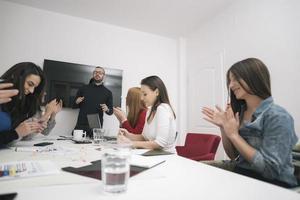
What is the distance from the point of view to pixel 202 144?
6.36ft

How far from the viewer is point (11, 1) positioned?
117 inches

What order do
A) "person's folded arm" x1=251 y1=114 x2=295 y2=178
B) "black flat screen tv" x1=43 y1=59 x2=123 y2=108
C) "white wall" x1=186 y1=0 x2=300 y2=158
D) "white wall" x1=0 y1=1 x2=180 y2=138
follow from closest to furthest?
1. "person's folded arm" x1=251 y1=114 x2=295 y2=178
2. "white wall" x1=186 y1=0 x2=300 y2=158
3. "white wall" x1=0 y1=1 x2=180 y2=138
4. "black flat screen tv" x1=43 y1=59 x2=123 y2=108

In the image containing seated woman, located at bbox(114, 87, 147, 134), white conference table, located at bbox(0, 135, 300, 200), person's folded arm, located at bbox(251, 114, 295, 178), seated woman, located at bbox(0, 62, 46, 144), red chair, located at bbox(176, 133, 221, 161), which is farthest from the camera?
seated woman, located at bbox(114, 87, 147, 134)

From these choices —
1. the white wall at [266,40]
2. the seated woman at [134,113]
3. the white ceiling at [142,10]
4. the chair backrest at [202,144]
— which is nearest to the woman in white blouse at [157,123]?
the seated woman at [134,113]

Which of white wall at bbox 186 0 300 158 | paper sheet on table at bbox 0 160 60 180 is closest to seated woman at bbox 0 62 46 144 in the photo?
paper sheet on table at bbox 0 160 60 180

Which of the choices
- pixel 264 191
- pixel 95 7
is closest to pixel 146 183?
pixel 264 191

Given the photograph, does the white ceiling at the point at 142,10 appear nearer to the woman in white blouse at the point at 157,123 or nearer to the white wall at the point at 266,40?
the white wall at the point at 266,40

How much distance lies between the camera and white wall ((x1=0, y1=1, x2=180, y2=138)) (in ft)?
9.70

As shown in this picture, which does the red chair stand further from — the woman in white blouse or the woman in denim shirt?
the woman in denim shirt

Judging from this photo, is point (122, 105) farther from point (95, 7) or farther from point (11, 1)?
point (11, 1)

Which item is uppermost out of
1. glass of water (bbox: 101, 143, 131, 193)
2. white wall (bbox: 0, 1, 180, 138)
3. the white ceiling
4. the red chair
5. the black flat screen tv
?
the white ceiling

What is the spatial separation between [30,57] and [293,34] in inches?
139

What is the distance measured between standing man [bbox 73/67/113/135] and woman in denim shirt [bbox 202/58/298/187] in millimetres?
2180

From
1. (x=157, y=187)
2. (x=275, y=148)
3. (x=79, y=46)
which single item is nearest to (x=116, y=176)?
(x=157, y=187)
